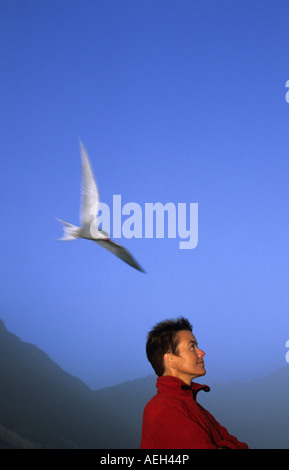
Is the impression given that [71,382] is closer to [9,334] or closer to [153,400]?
[9,334]

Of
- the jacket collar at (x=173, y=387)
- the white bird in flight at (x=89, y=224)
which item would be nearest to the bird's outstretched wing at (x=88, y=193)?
the white bird in flight at (x=89, y=224)

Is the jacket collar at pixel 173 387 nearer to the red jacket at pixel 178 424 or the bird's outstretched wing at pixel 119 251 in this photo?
the red jacket at pixel 178 424

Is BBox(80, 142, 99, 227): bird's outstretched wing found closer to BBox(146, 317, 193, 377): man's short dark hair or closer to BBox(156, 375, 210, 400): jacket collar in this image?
BBox(146, 317, 193, 377): man's short dark hair

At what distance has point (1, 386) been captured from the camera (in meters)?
98.9

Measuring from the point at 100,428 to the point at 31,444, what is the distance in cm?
4355

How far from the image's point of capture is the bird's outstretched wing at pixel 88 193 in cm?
573

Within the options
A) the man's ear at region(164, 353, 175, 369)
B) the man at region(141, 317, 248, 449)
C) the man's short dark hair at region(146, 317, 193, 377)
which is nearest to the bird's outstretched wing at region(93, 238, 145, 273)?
the man's short dark hair at region(146, 317, 193, 377)

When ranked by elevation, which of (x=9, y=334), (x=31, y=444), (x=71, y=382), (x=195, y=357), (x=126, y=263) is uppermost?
(x=9, y=334)

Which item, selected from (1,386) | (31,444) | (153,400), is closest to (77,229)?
(153,400)

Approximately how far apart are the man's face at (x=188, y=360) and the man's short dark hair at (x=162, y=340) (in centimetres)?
5

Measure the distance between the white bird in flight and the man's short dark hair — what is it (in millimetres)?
1945

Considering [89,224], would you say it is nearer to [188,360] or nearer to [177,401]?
[188,360]

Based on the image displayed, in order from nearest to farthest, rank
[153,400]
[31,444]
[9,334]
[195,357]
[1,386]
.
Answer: [153,400] → [195,357] → [31,444] → [1,386] → [9,334]
